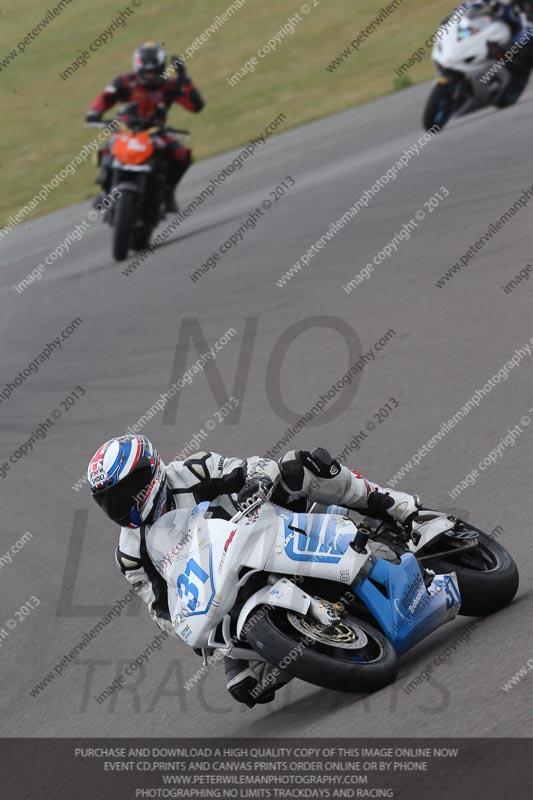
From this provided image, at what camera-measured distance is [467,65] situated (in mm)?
13883

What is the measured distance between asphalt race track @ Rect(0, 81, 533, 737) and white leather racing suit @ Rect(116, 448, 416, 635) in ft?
2.24

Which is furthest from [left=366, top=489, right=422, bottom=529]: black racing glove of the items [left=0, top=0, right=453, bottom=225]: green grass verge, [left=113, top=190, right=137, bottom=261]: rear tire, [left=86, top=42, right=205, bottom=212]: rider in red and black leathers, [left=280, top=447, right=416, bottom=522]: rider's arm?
[left=0, top=0, right=453, bottom=225]: green grass verge

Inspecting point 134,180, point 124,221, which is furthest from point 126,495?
point 134,180

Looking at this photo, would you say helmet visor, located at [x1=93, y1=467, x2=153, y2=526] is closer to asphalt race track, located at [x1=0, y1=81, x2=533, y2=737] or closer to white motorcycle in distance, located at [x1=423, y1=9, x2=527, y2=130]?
asphalt race track, located at [x1=0, y1=81, x2=533, y2=737]

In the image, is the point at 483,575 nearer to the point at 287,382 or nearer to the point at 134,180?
the point at 287,382

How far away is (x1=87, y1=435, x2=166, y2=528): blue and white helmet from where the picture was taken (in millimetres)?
5297

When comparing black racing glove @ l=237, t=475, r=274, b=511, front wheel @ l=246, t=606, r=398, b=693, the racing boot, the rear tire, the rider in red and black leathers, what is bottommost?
the rear tire

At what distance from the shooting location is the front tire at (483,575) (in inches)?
217

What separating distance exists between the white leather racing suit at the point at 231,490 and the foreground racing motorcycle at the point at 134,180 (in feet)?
24.5

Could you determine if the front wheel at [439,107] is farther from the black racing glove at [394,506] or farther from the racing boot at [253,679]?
the racing boot at [253,679]

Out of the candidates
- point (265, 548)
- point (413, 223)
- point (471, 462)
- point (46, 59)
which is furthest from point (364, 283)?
point (46, 59)

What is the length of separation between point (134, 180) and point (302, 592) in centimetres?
858

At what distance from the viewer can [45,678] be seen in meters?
6.97
